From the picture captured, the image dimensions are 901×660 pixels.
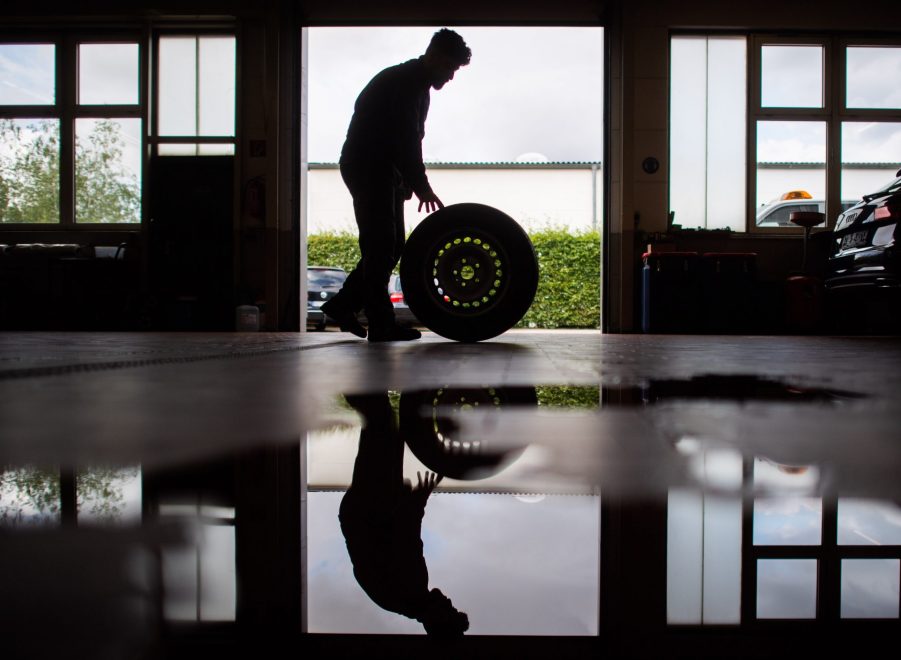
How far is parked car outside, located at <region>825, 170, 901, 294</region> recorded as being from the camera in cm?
431

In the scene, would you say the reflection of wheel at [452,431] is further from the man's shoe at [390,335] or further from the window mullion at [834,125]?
the window mullion at [834,125]

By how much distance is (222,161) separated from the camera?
7.08 meters

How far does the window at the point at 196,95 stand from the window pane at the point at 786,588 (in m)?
7.43

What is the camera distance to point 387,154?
3133 millimetres

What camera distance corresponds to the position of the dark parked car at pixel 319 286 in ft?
32.9

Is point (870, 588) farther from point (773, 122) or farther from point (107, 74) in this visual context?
point (107, 74)

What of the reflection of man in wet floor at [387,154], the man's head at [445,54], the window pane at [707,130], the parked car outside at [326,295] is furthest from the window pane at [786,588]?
the parked car outside at [326,295]

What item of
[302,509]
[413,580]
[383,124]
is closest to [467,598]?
[413,580]

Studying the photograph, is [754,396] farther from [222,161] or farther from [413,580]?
[222,161]

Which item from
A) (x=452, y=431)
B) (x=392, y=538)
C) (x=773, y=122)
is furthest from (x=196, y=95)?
(x=392, y=538)

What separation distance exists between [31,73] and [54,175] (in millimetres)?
1176

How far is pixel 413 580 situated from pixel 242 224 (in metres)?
7.10

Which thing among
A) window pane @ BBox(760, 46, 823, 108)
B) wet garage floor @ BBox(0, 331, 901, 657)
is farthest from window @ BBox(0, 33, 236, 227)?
wet garage floor @ BBox(0, 331, 901, 657)

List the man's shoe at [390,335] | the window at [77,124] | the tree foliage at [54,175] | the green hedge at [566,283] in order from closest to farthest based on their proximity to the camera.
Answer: the man's shoe at [390,335] < the window at [77,124] < the tree foliage at [54,175] < the green hedge at [566,283]
